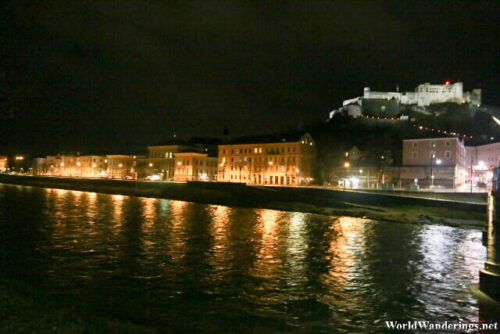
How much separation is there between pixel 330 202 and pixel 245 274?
37.0m

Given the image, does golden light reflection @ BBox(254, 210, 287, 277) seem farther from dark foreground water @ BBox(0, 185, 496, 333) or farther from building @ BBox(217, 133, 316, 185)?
building @ BBox(217, 133, 316, 185)

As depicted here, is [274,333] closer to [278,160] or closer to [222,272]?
[222,272]

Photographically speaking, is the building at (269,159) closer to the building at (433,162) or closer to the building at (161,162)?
the building at (161,162)

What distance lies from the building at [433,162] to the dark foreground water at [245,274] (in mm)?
46733

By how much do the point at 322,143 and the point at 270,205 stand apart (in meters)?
63.7

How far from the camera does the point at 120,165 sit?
14662 centimetres

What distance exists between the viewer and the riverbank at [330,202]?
42.3 meters

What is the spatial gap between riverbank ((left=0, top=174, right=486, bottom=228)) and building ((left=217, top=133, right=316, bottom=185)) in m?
28.9

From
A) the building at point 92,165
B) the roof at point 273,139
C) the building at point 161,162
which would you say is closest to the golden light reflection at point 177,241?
the roof at point 273,139

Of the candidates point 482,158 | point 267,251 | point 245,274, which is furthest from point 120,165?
point 245,274

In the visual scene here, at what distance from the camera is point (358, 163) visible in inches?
3511

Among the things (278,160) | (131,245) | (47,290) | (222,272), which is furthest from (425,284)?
(278,160)

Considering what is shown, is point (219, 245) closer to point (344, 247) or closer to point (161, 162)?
point (344, 247)

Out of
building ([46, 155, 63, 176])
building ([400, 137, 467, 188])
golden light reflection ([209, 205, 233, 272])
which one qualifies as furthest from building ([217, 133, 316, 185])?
building ([46, 155, 63, 176])
